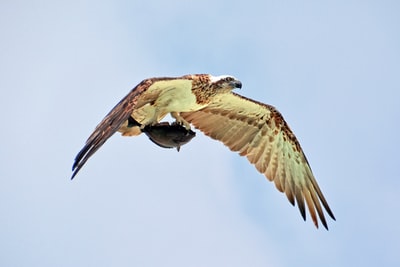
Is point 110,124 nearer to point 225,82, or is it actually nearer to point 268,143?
point 225,82

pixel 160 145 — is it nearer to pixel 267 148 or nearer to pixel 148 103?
pixel 148 103

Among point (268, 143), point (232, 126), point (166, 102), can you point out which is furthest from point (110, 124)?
point (268, 143)

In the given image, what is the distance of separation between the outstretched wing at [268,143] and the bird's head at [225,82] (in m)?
1.18

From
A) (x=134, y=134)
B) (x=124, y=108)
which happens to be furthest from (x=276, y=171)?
(x=124, y=108)

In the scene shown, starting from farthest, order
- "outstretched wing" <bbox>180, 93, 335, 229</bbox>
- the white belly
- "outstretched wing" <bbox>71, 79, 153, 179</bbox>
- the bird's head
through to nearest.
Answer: "outstretched wing" <bbox>180, 93, 335, 229</bbox> < the bird's head < the white belly < "outstretched wing" <bbox>71, 79, 153, 179</bbox>

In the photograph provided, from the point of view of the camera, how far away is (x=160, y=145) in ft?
57.3

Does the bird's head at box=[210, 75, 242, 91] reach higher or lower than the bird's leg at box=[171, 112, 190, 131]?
higher

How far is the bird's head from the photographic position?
18.2 metres

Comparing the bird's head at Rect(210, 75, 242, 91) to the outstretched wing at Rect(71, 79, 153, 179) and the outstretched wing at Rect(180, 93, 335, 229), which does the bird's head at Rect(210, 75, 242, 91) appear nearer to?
the outstretched wing at Rect(180, 93, 335, 229)

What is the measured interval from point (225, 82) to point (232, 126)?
1936 mm

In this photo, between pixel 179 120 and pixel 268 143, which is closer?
pixel 179 120

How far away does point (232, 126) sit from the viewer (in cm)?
2005

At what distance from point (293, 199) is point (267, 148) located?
4.16ft

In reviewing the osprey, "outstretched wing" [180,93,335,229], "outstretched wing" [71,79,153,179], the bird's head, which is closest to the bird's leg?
the osprey
